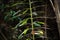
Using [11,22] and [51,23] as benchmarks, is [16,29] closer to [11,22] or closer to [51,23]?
[11,22]

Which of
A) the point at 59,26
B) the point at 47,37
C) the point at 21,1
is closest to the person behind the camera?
the point at 59,26

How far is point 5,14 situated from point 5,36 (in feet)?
0.70

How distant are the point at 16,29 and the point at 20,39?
0.12 metres

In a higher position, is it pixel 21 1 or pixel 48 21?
pixel 21 1

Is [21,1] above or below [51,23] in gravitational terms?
above

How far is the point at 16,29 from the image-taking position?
152 centimetres

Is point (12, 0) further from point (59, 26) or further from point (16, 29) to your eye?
point (59, 26)

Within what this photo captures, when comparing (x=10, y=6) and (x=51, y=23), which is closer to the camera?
(x=51, y=23)

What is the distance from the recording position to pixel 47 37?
1.43 m

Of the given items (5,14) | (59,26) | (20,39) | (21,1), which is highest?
(21,1)

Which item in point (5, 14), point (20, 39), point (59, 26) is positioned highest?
point (5, 14)

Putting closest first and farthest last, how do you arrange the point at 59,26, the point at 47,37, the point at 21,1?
the point at 59,26 → the point at 47,37 → the point at 21,1

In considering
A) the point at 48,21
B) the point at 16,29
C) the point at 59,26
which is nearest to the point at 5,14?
the point at 16,29

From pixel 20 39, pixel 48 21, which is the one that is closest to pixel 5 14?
pixel 20 39
